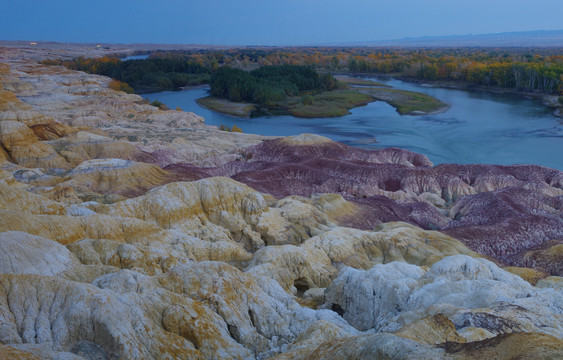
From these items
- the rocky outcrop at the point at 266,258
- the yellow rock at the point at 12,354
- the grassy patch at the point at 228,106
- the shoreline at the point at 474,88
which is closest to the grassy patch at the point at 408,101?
the shoreline at the point at 474,88

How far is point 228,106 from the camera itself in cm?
9862

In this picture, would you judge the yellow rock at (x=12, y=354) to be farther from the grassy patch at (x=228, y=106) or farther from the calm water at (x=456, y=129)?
the grassy patch at (x=228, y=106)

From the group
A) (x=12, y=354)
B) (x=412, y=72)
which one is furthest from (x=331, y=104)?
(x=12, y=354)

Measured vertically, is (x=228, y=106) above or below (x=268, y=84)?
below

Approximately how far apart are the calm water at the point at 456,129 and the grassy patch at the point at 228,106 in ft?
5.66

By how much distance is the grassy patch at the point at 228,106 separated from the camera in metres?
94.8

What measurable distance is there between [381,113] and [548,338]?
85.7m

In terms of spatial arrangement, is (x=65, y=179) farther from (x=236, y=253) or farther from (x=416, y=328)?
(x=416, y=328)

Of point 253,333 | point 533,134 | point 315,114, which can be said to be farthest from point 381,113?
point 253,333

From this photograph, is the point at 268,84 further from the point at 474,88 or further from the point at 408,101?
the point at 474,88

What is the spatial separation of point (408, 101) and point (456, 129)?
928 inches

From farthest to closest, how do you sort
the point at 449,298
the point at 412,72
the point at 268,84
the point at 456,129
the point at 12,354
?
the point at 412,72
the point at 268,84
the point at 456,129
the point at 449,298
the point at 12,354

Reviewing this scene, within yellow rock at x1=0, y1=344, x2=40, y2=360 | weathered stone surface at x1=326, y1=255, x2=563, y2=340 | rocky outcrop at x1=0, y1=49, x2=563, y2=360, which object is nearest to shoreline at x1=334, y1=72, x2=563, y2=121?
rocky outcrop at x1=0, y1=49, x2=563, y2=360

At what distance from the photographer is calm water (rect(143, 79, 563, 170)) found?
63000mm
